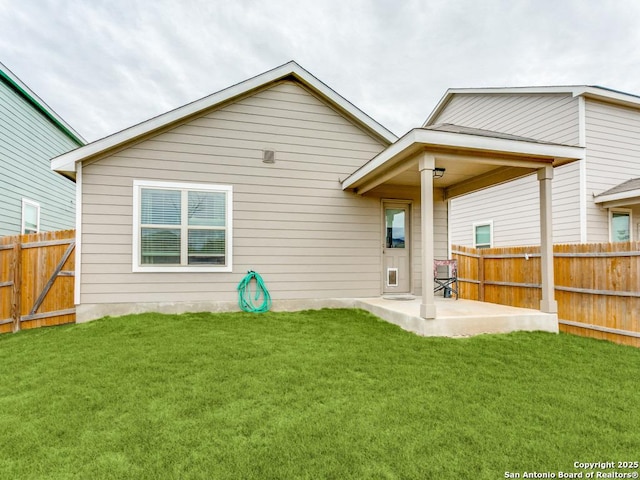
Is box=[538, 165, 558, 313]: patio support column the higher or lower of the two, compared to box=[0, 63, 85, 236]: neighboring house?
lower

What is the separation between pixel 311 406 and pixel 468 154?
13.0ft

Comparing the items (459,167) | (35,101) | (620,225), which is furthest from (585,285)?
(35,101)

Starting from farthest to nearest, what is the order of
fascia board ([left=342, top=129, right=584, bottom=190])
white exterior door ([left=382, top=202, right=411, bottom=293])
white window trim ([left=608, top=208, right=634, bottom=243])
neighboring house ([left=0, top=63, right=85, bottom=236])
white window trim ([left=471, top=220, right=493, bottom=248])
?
white window trim ([left=471, top=220, right=493, bottom=248])
neighboring house ([left=0, top=63, right=85, bottom=236])
white window trim ([left=608, top=208, right=634, bottom=243])
white exterior door ([left=382, top=202, right=411, bottom=293])
fascia board ([left=342, top=129, right=584, bottom=190])

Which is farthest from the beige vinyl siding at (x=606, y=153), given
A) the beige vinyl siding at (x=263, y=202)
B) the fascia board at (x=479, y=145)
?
the beige vinyl siding at (x=263, y=202)

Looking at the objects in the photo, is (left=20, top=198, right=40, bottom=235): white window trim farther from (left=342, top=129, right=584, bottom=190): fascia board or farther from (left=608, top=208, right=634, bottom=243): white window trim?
(left=608, top=208, right=634, bottom=243): white window trim

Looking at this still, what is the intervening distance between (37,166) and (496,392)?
39.9ft

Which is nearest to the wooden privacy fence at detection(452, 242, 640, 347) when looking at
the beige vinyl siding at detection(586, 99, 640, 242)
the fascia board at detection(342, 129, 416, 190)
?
the beige vinyl siding at detection(586, 99, 640, 242)

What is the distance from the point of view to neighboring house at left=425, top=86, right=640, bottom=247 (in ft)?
25.8

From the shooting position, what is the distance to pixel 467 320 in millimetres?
4586

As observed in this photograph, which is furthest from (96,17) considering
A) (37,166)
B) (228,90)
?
(228,90)

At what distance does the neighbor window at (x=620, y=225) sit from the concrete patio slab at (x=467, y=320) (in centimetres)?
497

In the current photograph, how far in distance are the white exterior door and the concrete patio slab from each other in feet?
5.00

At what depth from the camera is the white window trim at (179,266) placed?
5.63m

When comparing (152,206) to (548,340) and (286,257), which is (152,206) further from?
(548,340)
